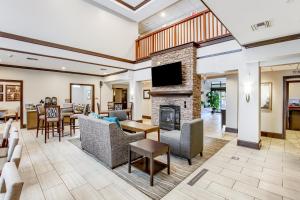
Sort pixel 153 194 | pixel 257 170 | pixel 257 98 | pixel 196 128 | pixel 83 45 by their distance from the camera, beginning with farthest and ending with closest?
pixel 83 45, pixel 257 98, pixel 196 128, pixel 257 170, pixel 153 194

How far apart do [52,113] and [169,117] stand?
4.07 meters

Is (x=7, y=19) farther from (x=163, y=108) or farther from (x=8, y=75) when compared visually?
(x=163, y=108)

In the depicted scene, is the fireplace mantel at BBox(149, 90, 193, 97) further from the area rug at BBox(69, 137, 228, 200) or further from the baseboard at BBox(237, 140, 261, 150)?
the area rug at BBox(69, 137, 228, 200)

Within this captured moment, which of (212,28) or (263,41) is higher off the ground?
(212,28)

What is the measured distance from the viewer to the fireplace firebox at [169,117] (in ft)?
18.5

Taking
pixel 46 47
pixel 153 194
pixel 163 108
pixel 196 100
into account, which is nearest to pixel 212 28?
pixel 196 100

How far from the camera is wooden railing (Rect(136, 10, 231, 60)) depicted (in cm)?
488

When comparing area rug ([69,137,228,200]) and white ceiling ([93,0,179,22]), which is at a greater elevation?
white ceiling ([93,0,179,22])

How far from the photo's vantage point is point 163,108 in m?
6.08

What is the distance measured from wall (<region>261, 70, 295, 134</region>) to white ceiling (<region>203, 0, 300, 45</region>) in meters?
2.41

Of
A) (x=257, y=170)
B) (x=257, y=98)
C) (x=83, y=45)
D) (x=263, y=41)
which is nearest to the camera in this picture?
(x=257, y=170)

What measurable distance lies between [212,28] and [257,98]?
2580mm

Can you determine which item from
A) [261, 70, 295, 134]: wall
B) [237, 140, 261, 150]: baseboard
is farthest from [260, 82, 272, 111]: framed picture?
[237, 140, 261, 150]: baseboard

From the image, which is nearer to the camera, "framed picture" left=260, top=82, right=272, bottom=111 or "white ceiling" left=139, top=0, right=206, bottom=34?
"framed picture" left=260, top=82, right=272, bottom=111
